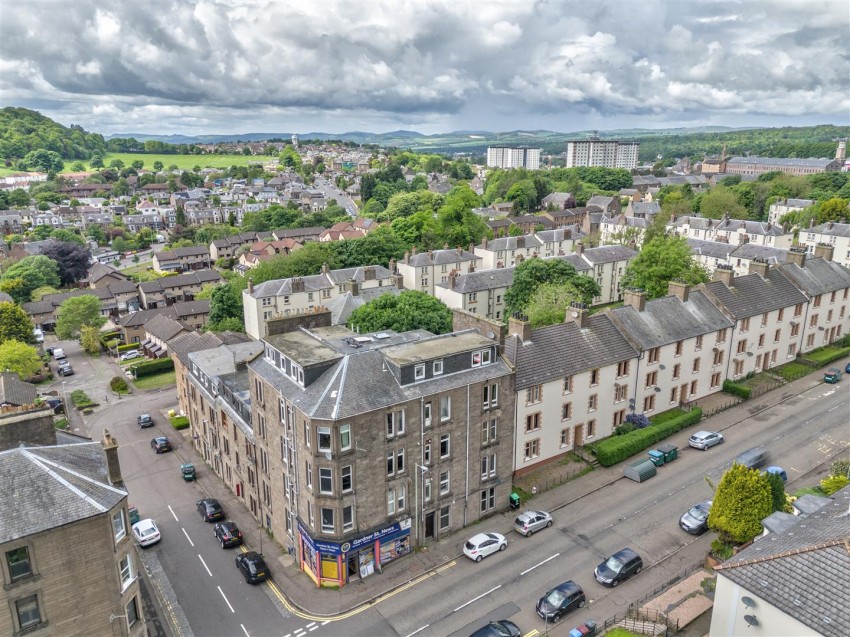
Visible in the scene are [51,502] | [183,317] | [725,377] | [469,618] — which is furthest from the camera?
[183,317]

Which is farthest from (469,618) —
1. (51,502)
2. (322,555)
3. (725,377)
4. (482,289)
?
(482,289)

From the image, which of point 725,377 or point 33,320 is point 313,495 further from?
point 33,320

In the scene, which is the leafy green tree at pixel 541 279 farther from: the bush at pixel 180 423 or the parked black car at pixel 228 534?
the parked black car at pixel 228 534

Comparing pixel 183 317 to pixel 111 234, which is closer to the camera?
pixel 183 317

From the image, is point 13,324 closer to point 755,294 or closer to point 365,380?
point 365,380

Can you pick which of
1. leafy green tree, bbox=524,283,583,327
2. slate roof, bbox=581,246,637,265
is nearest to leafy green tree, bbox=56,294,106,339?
leafy green tree, bbox=524,283,583,327

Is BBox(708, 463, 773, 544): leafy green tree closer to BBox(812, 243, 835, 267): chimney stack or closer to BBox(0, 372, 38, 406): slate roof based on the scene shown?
BBox(0, 372, 38, 406): slate roof
